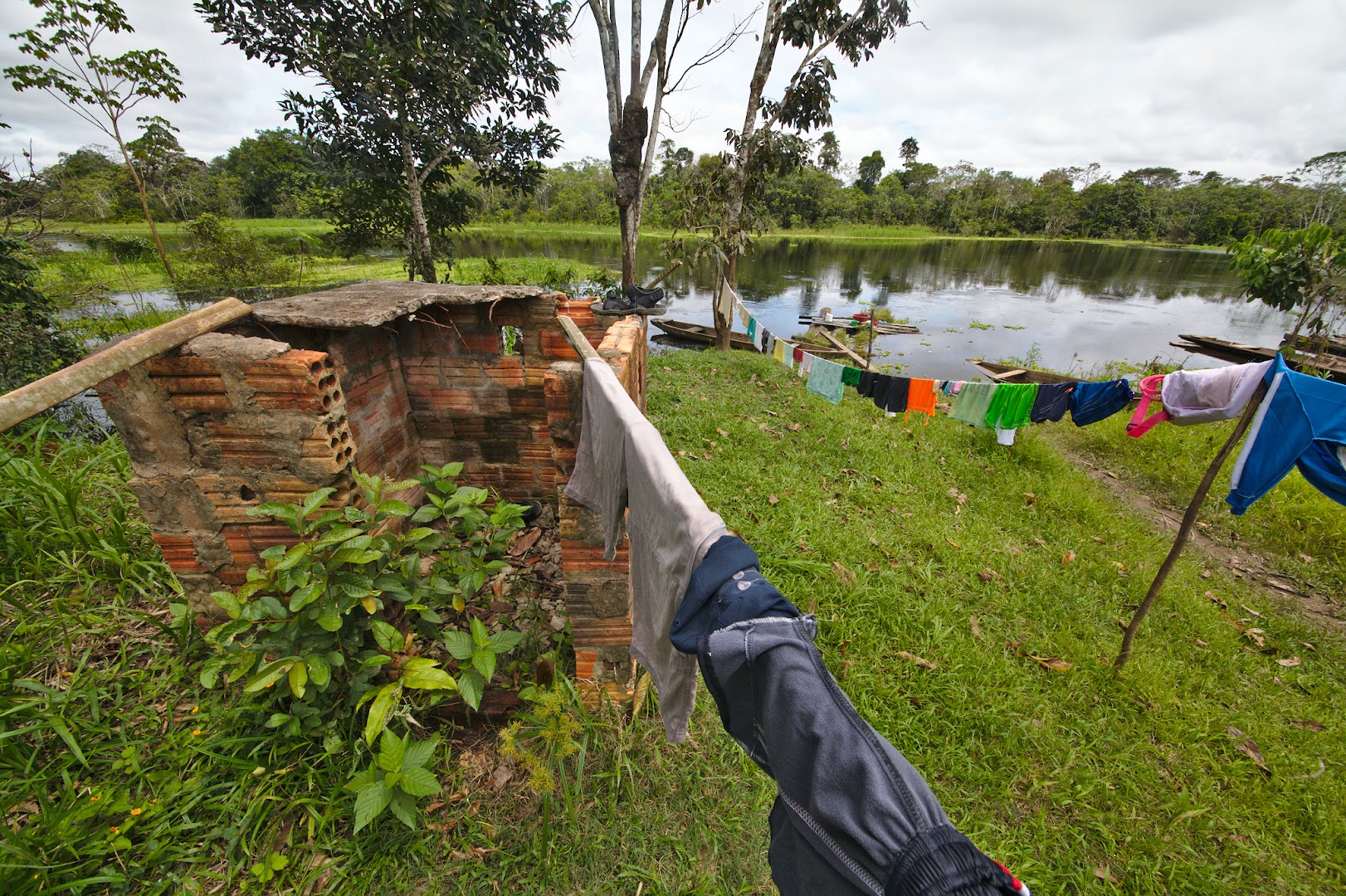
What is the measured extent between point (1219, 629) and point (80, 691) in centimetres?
752

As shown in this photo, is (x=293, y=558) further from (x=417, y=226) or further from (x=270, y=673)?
(x=417, y=226)

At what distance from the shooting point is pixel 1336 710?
337 centimetres

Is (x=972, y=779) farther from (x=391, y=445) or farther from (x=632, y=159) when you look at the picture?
(x=632, y=159)

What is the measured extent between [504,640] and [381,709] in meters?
0.56

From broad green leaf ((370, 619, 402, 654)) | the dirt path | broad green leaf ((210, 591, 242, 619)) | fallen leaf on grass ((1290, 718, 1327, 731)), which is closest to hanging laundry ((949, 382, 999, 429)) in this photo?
fallen leaf on grass ((1290, 718, 1327, 731))

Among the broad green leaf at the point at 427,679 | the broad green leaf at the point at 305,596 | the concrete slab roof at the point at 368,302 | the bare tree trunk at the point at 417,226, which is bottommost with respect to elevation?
the broad green leaf at the point at 427,679

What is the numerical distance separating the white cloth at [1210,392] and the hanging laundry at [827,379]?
269cm

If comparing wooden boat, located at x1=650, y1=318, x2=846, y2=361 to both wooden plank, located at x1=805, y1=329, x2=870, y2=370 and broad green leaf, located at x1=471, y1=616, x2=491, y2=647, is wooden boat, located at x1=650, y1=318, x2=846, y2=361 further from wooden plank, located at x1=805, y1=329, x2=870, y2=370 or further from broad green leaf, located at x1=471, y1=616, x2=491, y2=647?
broad green leaf, located at x1=471, y1=616, x2=491, y2=647

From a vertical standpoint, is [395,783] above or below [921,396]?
below

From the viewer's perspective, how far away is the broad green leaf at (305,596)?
2172mm

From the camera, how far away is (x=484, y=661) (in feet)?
7.51

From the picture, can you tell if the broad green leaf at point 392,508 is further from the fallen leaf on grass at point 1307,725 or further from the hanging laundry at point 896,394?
the fallen leaf on grass at point 1307,725

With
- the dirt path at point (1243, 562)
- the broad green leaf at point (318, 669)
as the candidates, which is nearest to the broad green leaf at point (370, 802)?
the broad green leaf at point (318, 669)


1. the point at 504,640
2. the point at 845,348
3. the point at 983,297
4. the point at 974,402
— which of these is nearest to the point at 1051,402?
the point at 974,402
